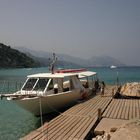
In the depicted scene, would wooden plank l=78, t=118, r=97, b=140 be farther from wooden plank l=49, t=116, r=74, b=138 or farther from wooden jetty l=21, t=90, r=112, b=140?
wooden plank l=49, t=116, r=74, b=138

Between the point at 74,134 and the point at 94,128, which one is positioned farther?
the point at 94,128

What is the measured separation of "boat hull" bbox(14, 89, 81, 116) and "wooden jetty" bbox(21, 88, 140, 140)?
1152 mm

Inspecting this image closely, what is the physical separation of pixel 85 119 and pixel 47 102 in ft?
13.7

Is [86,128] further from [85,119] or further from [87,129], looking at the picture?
[85,119]

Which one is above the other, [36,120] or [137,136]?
[137,136]

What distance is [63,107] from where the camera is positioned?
→ 70.6 feet

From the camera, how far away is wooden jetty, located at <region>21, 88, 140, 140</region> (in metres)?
13.0

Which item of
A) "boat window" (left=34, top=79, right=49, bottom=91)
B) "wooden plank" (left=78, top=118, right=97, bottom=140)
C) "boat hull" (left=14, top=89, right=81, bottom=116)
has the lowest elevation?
"wooden plank" (left=78, top=118, right=97, bottom=140)

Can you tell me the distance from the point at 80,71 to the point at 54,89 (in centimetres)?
781

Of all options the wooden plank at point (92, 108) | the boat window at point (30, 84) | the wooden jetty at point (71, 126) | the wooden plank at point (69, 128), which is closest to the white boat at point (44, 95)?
the boat window at point (30, 84)

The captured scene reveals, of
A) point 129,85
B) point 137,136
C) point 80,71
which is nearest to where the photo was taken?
point 137,136

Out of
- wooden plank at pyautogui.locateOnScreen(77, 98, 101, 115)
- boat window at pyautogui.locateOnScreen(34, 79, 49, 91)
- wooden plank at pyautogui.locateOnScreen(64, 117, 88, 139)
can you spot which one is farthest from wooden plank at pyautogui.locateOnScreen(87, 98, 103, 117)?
boat window at pyautogui.locateOnScreen(34, 79, 49, 91)

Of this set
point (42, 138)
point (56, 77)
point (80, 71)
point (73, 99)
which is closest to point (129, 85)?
point (80, 71)

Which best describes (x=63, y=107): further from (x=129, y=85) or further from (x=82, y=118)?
(x=129, y=85)
